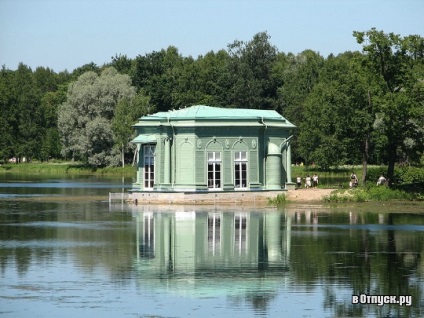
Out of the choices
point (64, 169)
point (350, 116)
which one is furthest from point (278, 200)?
point (64, 169)

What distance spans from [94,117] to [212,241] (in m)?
80.8

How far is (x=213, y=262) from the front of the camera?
3656cm

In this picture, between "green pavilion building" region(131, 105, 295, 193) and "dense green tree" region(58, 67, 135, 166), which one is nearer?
"green pavilion building" region(131, 105, 295, 193)

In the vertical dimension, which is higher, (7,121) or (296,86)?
(296,86)

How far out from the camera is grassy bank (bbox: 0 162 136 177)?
4663 inches

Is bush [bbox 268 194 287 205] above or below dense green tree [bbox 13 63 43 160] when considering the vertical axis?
below

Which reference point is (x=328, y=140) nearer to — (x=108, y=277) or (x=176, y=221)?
(x=176, y=221)

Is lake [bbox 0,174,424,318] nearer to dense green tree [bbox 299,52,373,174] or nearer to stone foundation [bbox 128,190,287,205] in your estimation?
stone foundation [bbox 128,190,287,205]

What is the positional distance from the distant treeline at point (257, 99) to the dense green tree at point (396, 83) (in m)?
0.06

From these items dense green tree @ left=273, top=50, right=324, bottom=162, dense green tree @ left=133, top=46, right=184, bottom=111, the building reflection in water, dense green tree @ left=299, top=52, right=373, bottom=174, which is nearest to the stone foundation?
the building reflection in water

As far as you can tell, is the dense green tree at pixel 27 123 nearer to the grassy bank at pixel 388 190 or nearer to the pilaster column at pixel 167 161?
the grassy bank at pixel 388 190

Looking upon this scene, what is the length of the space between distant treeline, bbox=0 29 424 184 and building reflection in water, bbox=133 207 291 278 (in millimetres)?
13154

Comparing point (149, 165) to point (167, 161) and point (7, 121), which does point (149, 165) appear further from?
point (7, 121)

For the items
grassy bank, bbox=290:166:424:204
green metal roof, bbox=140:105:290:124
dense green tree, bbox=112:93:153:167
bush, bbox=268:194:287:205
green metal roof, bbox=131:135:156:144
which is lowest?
bush, bbox=268:194:287:205
